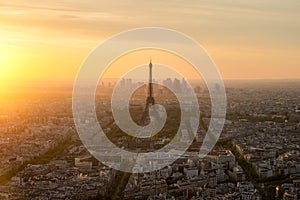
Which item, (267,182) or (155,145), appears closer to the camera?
(267,182)

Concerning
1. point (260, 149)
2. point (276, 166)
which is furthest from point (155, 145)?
point (276, 166)

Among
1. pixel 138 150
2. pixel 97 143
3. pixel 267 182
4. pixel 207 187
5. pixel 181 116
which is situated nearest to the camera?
pixel 207 187

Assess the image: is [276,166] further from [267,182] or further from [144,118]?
[144,118]

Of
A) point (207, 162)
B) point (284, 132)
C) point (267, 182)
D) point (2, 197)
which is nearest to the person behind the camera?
point (2, 197)

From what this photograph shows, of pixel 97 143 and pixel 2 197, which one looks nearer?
pixel 2 197

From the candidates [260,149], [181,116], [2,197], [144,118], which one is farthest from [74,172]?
[181,116]

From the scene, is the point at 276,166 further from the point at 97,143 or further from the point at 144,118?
the point at 144,118

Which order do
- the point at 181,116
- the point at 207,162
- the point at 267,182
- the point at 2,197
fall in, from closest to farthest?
the point at 2,197
the point at 267,182
the point at 207,162
the point at 181,116

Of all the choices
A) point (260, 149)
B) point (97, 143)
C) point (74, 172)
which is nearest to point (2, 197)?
point (74, 172)

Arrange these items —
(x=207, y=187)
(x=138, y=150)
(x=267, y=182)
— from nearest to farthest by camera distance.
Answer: (x=207, y=187), (x=267, y=182), (x=138, y=150)
